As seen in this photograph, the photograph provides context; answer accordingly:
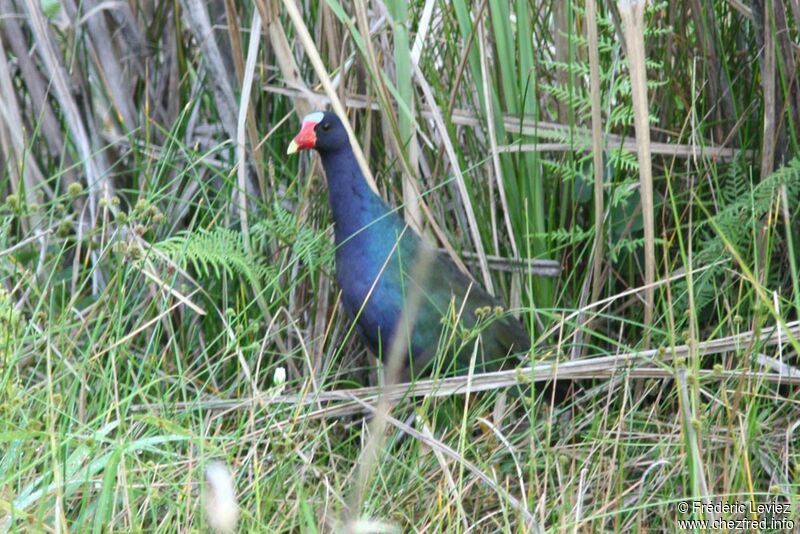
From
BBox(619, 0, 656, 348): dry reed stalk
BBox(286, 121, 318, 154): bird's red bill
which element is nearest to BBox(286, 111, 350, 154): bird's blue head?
BBox(286, 121, 318, 154): bird's red bill

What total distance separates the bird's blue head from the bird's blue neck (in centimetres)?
2

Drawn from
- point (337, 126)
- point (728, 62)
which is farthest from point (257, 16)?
point (728, 62)

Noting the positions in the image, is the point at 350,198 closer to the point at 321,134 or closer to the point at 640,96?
the point at 321,134

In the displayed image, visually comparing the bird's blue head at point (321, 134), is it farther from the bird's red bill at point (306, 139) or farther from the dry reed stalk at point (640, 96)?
the dry reed stalk at point (640, 96)

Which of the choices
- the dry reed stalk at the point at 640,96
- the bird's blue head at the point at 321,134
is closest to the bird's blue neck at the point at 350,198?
the bird's blue head at the point at 321,134

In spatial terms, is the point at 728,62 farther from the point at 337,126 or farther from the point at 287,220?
the point at 287,220

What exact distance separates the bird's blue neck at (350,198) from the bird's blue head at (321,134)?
22 millimetres

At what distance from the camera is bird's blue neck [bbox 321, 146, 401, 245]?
8.28 feet

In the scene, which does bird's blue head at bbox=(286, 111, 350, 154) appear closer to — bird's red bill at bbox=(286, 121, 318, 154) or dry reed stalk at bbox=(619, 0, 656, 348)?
bird's red bill at bbox=(286, 121, 318, 154)

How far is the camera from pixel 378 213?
2553 millimetres

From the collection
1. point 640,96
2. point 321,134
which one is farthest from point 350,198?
point 640,96

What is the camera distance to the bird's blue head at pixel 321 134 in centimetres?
246

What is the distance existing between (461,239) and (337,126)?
1.33 ft

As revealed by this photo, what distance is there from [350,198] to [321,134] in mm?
154
